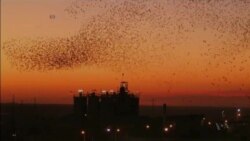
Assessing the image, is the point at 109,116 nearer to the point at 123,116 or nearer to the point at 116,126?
the point at 123,116

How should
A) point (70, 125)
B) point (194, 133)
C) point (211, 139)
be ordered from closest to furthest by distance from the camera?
point (211, 139), point (194, 133), point (70, 125)

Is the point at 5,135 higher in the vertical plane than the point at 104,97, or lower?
lower

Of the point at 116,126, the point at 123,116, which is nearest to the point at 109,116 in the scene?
the point at 123,116

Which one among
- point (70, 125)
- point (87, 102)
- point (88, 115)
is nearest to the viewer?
point (70, 125)

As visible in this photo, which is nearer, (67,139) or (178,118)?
(67,139)

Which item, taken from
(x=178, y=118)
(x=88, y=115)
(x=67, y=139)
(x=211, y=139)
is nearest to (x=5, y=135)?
(x=88, y=115)

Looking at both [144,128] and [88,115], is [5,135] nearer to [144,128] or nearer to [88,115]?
[88,115]
